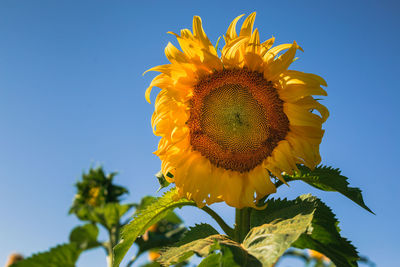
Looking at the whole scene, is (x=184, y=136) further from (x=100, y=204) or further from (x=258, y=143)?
(x=100, y=204)

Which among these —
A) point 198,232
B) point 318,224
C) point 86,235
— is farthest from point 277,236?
point 86,235

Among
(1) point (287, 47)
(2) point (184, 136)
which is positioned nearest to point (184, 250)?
(2) point (184, 136)

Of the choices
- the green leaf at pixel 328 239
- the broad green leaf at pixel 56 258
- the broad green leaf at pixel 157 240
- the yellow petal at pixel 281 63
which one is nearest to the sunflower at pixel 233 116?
the yellow petal at pixel 281 63

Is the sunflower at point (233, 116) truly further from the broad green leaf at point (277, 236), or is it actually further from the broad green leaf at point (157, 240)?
the broad green leaf at point (157, 240)

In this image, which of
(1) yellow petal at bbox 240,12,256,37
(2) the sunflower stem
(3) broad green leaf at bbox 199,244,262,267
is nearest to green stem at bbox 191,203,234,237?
(2) the sunflower stem

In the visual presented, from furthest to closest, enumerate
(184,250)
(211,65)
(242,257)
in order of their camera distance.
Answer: (211,65) → (184,250) → (242,257)
